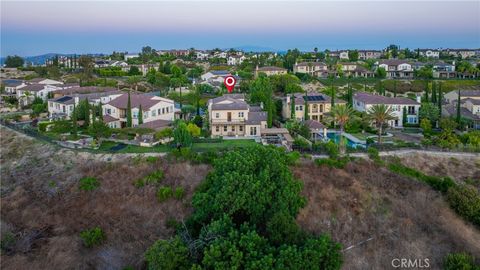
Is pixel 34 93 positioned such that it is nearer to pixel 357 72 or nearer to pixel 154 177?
pixel 154 177

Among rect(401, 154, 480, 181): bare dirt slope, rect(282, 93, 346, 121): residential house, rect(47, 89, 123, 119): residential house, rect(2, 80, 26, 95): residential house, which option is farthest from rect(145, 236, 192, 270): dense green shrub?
rect(2, 80, 26, 95): residential house

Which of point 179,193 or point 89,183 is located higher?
point 89,183

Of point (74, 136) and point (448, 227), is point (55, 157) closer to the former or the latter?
point (74, 136)

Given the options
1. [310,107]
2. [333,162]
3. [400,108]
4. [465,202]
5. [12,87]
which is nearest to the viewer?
[465,202]

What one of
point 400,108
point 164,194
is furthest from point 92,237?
point 400,108

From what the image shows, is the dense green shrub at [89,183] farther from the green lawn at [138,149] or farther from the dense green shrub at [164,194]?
the dense green shrub at [164,194]

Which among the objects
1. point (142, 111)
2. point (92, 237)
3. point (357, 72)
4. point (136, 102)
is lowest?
point (92, 237)

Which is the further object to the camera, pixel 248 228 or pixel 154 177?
pixel 154 177
